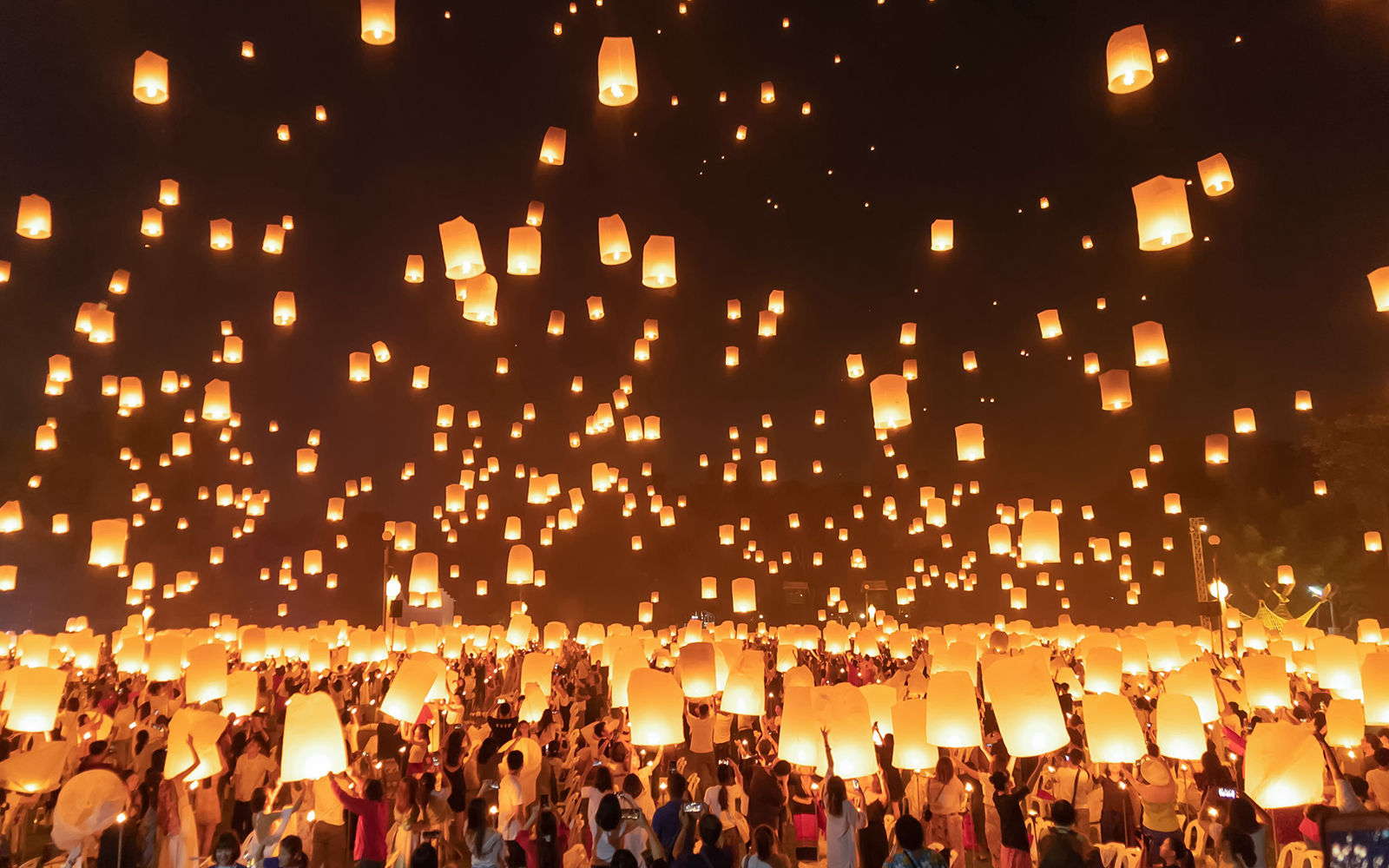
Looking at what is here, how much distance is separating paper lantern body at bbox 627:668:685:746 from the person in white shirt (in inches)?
52.5

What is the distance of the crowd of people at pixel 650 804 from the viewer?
4566 mm

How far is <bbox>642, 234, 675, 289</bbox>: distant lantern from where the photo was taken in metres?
8.99

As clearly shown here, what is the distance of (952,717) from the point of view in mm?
6441

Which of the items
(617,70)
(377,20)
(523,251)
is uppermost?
(377,20)

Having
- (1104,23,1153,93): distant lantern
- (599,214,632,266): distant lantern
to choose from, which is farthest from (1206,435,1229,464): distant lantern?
(599,214,632,266): distant lantern

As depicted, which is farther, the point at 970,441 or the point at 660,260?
the point at 970,441

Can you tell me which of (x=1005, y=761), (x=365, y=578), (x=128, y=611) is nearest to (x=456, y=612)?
(x=365, y=578)

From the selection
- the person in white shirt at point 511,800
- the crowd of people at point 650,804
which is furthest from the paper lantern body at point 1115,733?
the person in white shirt at point 511,800

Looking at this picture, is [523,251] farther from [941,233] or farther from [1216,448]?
[1216,448]

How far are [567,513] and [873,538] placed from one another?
16.2 m

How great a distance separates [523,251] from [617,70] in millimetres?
2022

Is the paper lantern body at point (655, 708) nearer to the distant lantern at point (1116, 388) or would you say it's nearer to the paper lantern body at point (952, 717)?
the paper lantern body at point (952, 717)

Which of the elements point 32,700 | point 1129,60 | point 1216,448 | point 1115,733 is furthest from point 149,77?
point 1216,448

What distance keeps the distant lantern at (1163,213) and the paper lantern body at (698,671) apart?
5.30 metres
